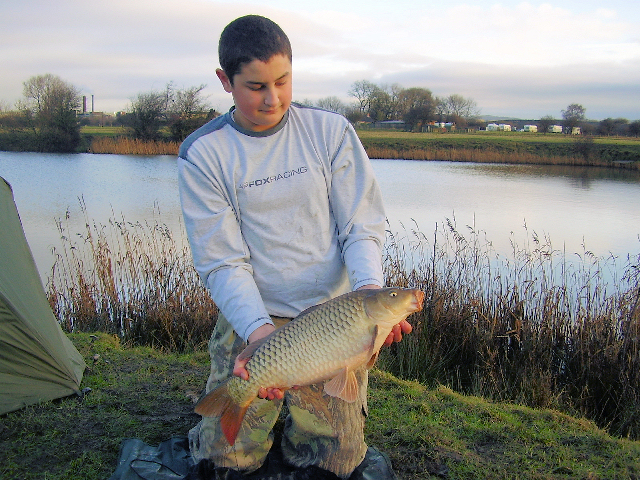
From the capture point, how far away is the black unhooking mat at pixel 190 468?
2238mm

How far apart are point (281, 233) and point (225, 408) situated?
2.43 ft

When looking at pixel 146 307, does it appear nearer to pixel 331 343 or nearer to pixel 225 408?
pixel 225 408

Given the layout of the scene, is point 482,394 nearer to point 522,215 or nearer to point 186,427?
point 186,427

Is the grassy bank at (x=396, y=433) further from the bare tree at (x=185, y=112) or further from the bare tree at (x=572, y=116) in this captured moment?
the bare tree at (x=572, y=116)

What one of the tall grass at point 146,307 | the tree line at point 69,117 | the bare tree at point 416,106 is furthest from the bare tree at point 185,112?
the bare tree at point 416,106

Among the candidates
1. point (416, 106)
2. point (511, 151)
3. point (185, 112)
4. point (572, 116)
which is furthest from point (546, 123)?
point (185, 112)

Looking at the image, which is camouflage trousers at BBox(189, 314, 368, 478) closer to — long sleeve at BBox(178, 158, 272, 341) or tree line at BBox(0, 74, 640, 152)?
long sleeve at BBox(178, 158, 272, 341)

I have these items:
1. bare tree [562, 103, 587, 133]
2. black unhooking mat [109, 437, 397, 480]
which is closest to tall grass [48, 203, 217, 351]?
black unhooking mat [109, 437, 397, 480]

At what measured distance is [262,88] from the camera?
2.09 meters

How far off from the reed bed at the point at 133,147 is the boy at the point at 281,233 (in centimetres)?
2130

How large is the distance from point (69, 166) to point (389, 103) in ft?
134

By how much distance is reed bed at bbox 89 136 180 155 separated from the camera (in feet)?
76.0

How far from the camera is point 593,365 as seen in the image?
4.03 metres

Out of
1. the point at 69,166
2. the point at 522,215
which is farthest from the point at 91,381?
the point at 69,166
